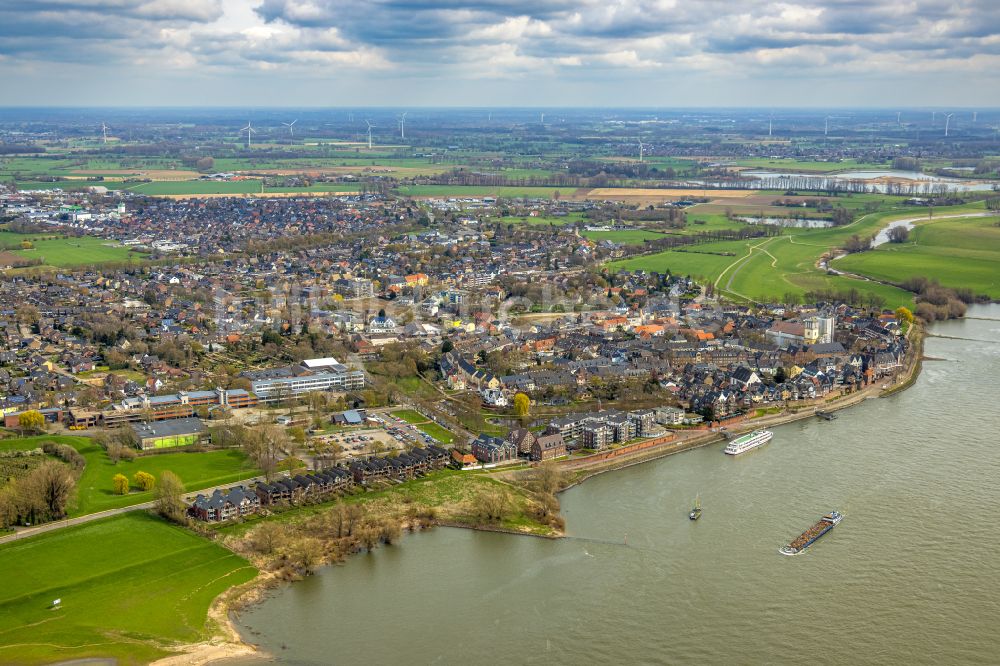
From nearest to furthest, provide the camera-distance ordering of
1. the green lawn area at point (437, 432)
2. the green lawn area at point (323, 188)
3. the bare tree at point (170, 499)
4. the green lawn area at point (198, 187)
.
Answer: the bare tree at point (170, 499), the green lawn area at point (437, 432), the green lawn area at point (198, 187), the green lawn area at point (323, 188)

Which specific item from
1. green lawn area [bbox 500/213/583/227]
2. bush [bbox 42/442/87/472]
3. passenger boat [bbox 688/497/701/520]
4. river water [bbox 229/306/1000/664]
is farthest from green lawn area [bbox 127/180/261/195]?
passenger boat [bbox 688/497/701/520]

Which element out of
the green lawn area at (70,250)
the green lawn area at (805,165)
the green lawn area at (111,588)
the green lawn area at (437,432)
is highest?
the green lawn area at (805,165)

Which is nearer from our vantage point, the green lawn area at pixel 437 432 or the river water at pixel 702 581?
the river water at pixel 702 581

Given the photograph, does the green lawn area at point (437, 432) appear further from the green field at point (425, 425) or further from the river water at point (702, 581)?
the river water at point (702, 581)

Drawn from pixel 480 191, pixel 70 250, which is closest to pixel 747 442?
pixel 70 250

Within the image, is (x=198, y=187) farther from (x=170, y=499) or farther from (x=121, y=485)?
(x=170, y=499)

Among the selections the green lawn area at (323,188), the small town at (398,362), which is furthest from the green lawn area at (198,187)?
the small town at (398,362)
